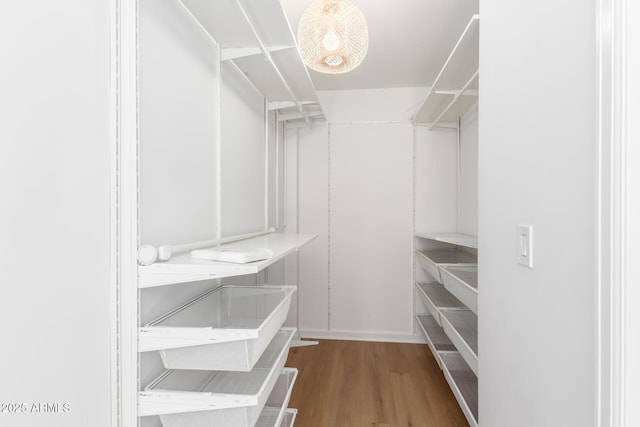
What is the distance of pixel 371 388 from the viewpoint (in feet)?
7.29

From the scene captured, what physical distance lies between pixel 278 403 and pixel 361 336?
167 centimetres

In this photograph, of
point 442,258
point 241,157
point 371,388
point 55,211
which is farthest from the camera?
point 442,258

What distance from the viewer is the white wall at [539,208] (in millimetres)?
642

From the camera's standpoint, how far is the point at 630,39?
1.74 ft

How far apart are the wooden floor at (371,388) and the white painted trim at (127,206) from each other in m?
1.19

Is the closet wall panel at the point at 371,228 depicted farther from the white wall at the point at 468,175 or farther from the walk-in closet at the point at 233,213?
the walk-in closet at the point at 233,213

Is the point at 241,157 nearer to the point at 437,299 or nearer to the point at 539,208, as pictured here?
the point at 539,208

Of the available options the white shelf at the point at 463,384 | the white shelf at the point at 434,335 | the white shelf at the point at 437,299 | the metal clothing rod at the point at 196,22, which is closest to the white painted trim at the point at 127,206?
the metal clothing rod at the point at 196,22

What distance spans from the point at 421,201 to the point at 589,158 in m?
2.49

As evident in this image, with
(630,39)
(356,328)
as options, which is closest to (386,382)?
(356,328)

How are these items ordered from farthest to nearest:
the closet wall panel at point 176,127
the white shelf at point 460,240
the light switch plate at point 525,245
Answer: the white shelf at point 460,240 < the closet wall panel at point 176,127 < the light switch plate at point 525,245

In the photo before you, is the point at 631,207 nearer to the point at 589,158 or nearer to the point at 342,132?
the point at 589,158

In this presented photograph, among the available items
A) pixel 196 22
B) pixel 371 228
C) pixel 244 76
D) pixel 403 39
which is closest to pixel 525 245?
pixel 196 22

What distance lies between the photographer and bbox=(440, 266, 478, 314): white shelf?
1.51m
